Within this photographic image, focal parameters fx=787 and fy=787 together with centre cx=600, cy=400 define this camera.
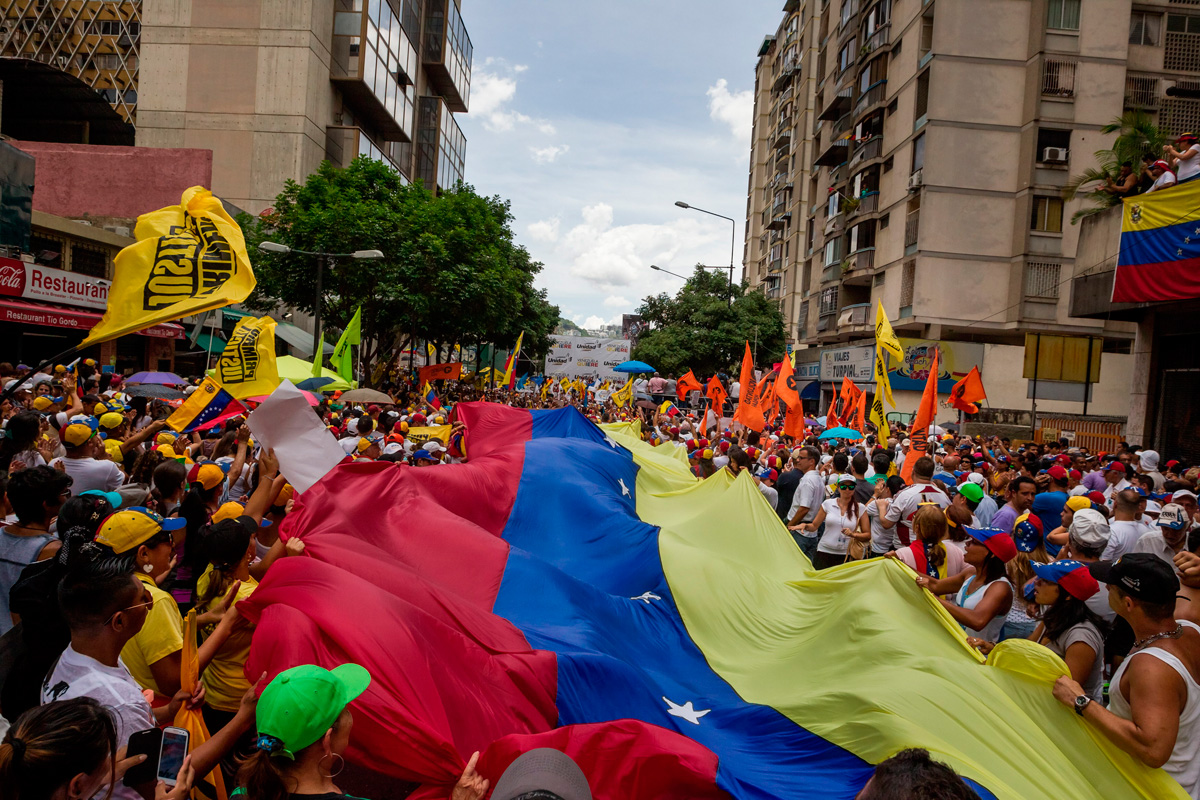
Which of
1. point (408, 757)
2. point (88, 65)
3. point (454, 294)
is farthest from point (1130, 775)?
point (88, 65)

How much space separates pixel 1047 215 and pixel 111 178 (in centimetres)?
3570

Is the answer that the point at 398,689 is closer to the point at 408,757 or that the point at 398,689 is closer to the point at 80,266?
the point at 408,757

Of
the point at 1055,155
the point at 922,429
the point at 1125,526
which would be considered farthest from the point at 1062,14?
the point at 1125,526

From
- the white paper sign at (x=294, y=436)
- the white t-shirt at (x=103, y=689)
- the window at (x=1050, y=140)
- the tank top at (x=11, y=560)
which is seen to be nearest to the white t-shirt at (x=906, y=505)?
the white paper sign at (x=294, y=436)

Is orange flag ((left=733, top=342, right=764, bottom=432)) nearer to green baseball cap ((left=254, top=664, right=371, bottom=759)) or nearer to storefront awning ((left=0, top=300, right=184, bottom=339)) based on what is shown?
green baseball cap ((left=254, top=664, right=371, bottom=759))

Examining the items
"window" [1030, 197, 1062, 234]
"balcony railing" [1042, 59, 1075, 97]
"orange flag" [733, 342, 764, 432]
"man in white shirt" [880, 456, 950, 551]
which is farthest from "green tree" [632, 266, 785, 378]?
"man in white shirt" [880, 456, 950, 551]

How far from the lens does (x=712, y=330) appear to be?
43500 mm

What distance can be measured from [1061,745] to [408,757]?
2.79 metres

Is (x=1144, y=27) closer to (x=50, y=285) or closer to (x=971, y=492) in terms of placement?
(x=971, y=492)

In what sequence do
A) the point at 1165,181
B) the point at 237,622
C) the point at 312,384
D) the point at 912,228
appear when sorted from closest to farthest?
1. the point at 237,622
2. the point at 1165,181
3. the point at 312,384
4. the point at 912,228

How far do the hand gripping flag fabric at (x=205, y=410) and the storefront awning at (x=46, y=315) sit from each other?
9.72 metres

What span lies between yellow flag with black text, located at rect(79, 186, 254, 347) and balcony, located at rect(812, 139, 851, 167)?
3772cm

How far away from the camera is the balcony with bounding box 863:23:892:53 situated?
3491cm

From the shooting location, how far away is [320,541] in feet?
14.4
